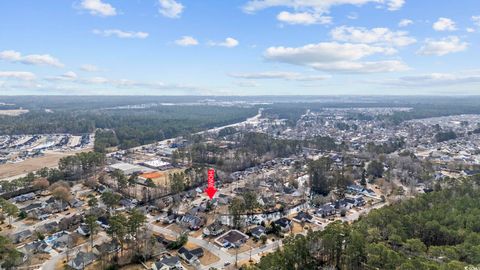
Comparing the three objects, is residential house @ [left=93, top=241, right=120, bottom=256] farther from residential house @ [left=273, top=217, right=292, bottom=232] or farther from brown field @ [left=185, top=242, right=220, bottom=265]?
residential house @ [left=273, top=217, right=292, bottom=232]

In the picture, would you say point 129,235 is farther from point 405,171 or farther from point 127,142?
point 127,142

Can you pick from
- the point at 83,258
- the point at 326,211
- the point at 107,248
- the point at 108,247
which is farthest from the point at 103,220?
the point at 326,211

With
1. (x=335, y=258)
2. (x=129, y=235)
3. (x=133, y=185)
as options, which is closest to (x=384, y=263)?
(x=335, y=258)

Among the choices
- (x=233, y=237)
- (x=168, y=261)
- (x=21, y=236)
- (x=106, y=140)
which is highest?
(x=106, y=140)

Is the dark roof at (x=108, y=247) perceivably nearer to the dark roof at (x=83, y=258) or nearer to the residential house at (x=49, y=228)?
the dark roof at (x=83, y=258)

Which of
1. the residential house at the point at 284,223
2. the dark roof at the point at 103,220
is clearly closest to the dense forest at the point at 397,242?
the residential house at the point at 284,223

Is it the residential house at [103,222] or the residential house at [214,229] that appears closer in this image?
the residential house at [214,229]

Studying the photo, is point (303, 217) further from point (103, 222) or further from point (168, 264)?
point (103, 222)
